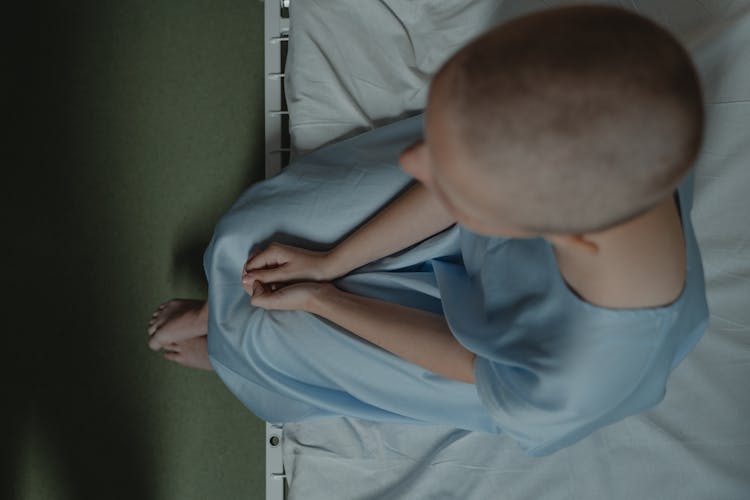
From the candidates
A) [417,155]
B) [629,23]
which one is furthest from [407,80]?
[629,23]

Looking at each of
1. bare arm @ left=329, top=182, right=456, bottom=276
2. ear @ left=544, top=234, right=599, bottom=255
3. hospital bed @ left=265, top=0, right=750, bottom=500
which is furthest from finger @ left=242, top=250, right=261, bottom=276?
ear @ left=544, top=234, right=599, bottom=255

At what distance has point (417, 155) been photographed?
2.01 feet

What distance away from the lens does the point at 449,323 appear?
845 mm

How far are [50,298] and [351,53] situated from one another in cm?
74

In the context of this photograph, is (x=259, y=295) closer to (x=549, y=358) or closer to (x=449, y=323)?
(x=449, y=323)

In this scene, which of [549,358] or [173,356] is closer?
[549,358]

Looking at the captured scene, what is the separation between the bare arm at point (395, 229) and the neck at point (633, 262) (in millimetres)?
263

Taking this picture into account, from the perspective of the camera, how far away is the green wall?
138 centimetres

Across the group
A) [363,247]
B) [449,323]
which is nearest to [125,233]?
[363,247]

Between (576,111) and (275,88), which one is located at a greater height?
(576,111)

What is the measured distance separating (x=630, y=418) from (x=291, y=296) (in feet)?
1.62

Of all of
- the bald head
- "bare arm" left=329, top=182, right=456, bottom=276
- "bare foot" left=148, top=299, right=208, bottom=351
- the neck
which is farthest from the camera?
"bare foot" left=148, top=299, right=208, bottom=351

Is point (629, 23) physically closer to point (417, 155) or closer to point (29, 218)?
point (417, 155)

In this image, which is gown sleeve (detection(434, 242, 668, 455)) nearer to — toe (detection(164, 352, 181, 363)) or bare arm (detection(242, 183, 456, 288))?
bare arm (detection(242, 183, 456, 288))
